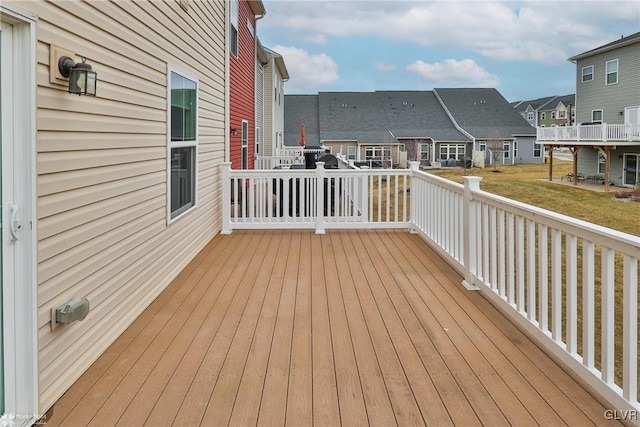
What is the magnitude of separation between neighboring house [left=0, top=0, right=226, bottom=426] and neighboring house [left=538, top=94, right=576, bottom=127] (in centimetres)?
4673

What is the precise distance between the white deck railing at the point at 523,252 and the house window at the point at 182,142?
1.57 meters

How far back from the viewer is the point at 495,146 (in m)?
32.8

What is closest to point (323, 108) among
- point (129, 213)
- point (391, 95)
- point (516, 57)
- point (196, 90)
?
point (391, 95)

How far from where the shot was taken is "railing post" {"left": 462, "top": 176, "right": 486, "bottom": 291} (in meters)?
4.12

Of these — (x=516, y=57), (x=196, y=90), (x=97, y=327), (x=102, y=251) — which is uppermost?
(x=516, y=57)

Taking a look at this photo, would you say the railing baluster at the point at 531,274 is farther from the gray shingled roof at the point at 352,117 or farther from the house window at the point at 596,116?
the gray shingled roof at the point at 352,117

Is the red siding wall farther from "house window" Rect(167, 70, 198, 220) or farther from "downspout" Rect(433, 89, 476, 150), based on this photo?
"downspout" Rect(433, 89, 476, 150)

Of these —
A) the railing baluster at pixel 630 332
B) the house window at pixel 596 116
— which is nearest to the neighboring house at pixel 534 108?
the house window at pixel 596 116

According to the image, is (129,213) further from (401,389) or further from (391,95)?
(391,95)

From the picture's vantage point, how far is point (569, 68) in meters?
50.8

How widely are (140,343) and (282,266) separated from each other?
208cm

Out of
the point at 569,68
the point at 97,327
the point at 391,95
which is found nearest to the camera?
the point at 97,327

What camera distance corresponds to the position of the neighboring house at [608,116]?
19172 millimetres

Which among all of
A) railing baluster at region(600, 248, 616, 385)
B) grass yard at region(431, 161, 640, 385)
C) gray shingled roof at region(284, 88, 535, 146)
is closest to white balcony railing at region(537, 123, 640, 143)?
grass yard at region(431, 161, 640, 385)
